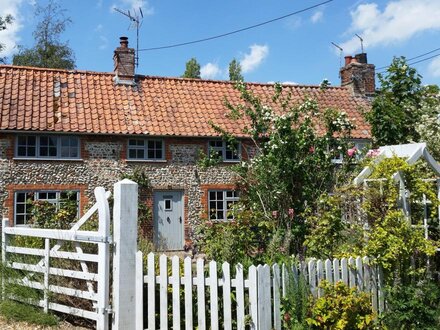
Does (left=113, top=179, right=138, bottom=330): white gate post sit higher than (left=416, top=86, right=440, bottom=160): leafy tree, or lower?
lower

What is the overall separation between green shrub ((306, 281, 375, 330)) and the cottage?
31.2 ft

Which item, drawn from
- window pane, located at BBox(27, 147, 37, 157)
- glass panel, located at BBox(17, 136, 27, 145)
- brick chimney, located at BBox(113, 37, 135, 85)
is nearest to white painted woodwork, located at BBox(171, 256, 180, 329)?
window pane, located at BBox(27, 147, 37, 157)

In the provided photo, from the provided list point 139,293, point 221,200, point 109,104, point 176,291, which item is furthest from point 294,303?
point 109,104

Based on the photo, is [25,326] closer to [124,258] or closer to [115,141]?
[124,258]

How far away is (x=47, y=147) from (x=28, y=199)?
6.23ft

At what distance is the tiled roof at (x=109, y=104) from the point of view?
647 inches

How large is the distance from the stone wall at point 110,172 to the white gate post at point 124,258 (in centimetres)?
1092

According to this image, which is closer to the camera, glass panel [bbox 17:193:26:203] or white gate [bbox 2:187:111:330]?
white gate [bbox 2:187:111:330]

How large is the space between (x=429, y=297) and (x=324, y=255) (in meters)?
1.51

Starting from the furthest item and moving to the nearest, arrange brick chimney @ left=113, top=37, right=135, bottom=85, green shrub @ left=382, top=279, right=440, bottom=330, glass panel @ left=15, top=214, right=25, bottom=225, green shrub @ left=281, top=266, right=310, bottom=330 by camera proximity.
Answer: brick chimney @ left=113, top=37, right=135, bottom=85
glass panel @ left=15, top=214, right=25, bottom=225
green shrub @ left=382, top=279, right=440, bottom=330
green shrub @ left=281, top=266, right=310, bottom=330

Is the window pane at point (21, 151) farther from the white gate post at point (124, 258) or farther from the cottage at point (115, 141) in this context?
the white gate post at point (124, 258)

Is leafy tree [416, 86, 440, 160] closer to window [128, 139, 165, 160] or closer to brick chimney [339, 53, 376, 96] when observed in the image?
window [128, 139, 165, 160]

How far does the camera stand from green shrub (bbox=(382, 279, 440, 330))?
5844 millimetres

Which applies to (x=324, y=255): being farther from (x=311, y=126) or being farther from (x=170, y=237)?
(x=170, y=237)
